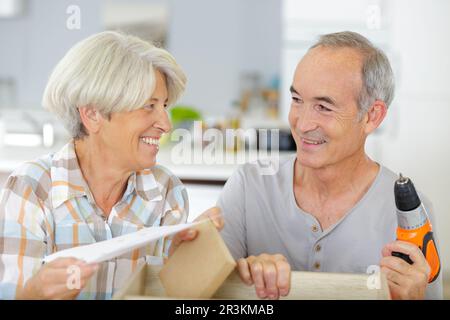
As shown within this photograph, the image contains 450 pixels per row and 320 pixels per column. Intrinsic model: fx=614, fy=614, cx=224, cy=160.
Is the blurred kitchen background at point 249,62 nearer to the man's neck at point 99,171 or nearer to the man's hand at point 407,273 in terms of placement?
the man's neck at point 99,171

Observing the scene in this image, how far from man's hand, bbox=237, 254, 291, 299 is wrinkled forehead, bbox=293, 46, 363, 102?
12.6 inches

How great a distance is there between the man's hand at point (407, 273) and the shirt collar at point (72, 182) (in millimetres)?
402

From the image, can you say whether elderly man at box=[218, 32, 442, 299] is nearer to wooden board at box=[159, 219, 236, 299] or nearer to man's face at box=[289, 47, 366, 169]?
man's face at box=[289, 47, 366, 169]

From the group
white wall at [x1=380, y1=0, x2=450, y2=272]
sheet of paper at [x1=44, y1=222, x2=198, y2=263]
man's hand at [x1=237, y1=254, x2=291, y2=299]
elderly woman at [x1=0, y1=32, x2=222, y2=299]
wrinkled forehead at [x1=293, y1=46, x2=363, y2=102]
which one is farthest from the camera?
white wall at [x1=380, y1=0, x2=450, y2=272]

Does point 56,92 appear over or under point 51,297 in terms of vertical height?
over

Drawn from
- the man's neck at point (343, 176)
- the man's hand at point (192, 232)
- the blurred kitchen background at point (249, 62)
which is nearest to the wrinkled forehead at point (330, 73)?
the man's neck at point (343, 176)

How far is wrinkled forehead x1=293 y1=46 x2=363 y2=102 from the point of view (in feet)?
3.26

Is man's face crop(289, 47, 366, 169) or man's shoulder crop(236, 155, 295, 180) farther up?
man's face crop(289, 47, 366, 169)

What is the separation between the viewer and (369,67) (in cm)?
100

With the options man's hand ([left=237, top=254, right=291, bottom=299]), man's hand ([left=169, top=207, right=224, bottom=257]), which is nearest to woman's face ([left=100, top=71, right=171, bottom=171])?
man's hand ([left=169, top=207, right=224, bottom=257])
